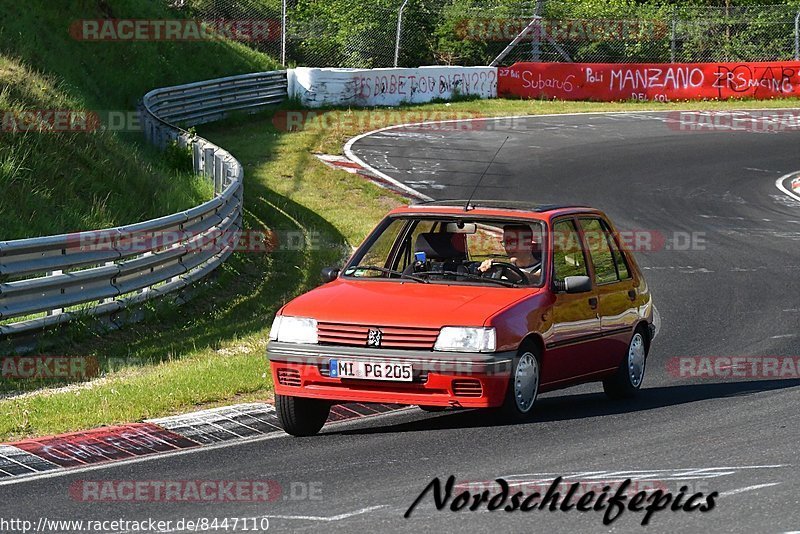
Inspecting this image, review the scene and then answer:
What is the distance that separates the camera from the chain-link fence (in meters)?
38.1

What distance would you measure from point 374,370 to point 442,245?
5.99ft

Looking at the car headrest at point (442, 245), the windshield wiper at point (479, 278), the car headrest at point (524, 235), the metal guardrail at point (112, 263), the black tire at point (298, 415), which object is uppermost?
the car headrest at point (524, 235)

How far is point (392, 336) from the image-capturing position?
8.37 metres

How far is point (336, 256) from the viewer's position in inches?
730

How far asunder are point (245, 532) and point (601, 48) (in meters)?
36.0

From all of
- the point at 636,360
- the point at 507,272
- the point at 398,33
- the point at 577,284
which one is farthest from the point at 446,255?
the point at 398,33

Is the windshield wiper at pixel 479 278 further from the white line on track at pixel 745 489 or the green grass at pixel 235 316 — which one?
the white line on track at pixel 745 489

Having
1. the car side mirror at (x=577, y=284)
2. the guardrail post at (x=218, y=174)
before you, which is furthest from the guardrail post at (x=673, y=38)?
the car side mirror at (x=577, y=284)

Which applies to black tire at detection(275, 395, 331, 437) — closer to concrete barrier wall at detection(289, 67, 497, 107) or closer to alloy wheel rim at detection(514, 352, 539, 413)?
alloy wheel rim at detection(514, 352, 539, 413)

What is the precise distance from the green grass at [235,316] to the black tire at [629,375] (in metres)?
2.63

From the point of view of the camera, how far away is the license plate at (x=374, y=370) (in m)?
8.28

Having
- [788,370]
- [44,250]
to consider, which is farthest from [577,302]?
[44,250]

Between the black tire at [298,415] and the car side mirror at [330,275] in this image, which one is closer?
the black tire at [298,415]

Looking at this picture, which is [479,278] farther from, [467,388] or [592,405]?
[592,405]
